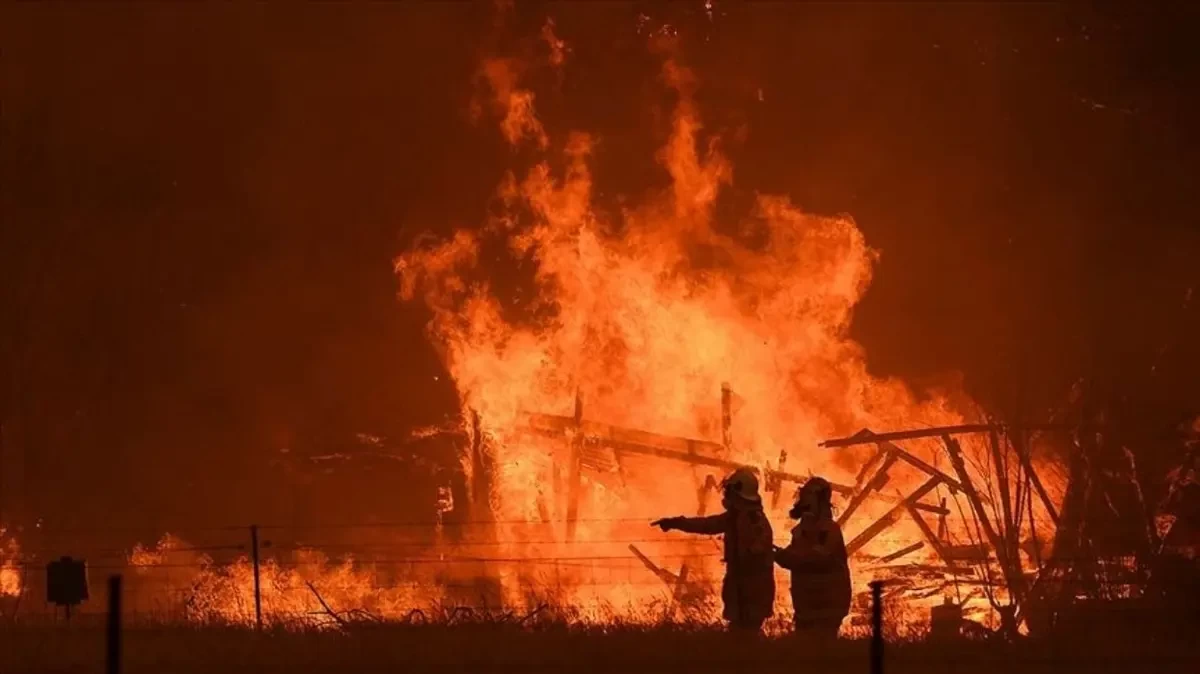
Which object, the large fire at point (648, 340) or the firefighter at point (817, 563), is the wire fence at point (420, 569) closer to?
the large fire at point (648, 340)

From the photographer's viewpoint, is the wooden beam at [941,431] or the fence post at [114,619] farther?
the wooden beam at [941,431]

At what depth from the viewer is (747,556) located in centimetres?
1328

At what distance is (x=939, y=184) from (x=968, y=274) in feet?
7.78

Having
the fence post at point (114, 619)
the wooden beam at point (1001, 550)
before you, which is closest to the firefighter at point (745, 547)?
the wooden beam at point (1001, 550)

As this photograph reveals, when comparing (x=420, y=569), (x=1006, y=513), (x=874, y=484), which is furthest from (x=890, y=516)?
(x=420, y=569)

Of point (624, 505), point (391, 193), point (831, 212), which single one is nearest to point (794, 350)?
point (624, 505)

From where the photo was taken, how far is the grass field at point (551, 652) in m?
11.4

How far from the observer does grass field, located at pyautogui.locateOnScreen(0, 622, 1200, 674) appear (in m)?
11.4

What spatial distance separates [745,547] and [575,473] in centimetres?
971

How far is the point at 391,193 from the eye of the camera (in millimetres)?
33719

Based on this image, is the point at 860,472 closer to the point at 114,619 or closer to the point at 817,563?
the point at 817,563

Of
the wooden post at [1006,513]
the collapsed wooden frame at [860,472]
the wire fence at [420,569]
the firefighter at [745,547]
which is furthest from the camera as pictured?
the wire fence at [420,569]

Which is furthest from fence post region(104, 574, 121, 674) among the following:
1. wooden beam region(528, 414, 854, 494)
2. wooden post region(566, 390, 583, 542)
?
wooden post region(566, 390, 583, 542)

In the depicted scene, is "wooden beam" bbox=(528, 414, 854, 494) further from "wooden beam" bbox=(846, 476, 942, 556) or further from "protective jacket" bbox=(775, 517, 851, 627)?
"protective jacket" bbox=(775, 517, 851, 627)
